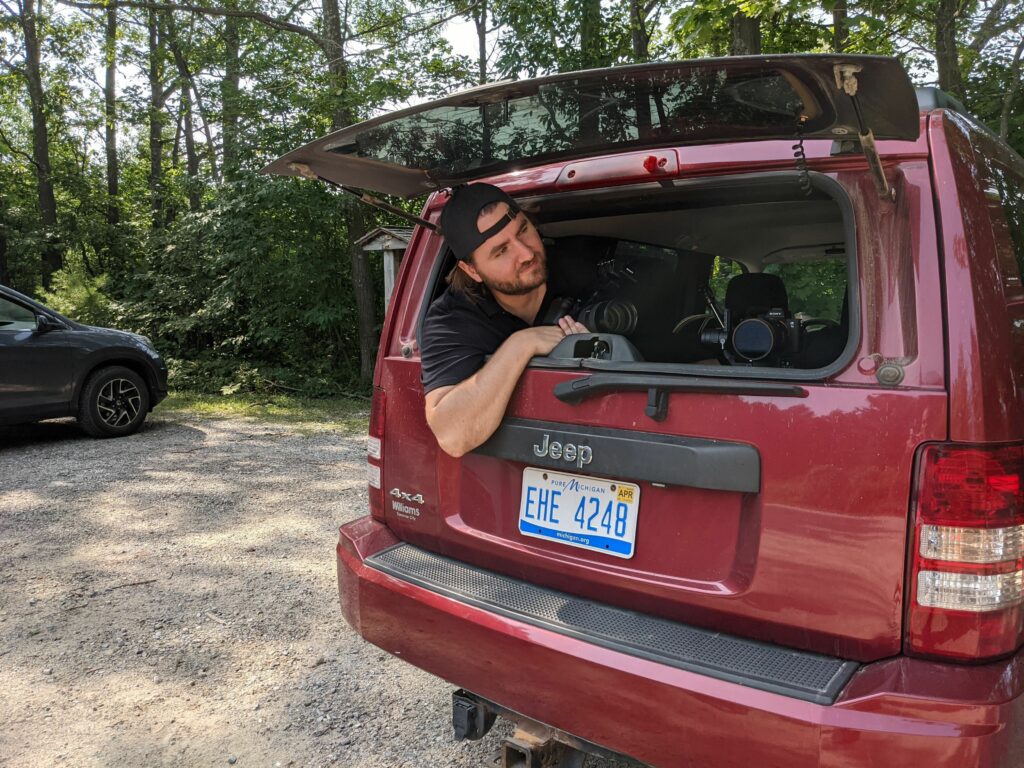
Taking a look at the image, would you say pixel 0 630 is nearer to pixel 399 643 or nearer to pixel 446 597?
pixel 399 643

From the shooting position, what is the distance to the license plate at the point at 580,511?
6.04 ft

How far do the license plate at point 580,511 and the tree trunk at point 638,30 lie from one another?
10.2 meters

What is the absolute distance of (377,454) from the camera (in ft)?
7.97

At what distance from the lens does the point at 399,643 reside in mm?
2088

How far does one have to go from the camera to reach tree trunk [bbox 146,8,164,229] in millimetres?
15445

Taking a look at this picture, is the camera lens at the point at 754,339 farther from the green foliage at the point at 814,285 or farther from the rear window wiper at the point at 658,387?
the green foliage at the point at 814,285

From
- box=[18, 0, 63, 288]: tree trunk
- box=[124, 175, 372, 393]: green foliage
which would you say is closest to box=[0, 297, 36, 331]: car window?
box=[124, 175, 372, 393]: green foliage

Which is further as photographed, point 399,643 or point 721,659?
point 399,643

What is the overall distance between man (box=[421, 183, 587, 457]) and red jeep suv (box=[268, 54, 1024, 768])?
2.6 inches

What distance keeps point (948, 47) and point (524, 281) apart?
7.72 metres

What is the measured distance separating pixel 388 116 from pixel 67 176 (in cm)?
1912

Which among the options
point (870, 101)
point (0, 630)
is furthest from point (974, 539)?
point (0, 630)

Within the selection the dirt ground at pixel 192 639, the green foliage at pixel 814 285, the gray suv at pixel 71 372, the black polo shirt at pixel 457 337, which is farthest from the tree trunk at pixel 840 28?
the gray suv at pixel 71 372

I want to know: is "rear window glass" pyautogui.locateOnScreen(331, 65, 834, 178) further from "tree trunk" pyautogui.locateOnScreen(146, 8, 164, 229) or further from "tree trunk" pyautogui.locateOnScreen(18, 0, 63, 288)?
"tree trunk" pyautogui.locateOnScreen(18, 0, 63, 288)
